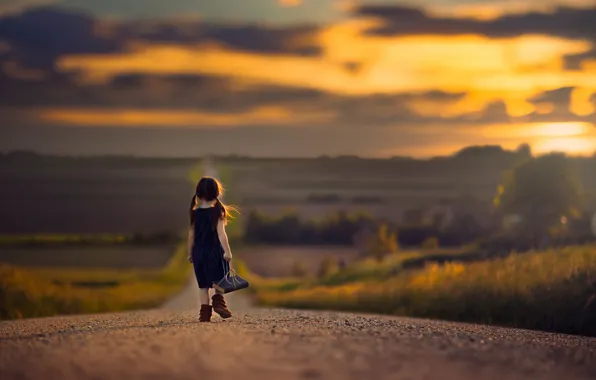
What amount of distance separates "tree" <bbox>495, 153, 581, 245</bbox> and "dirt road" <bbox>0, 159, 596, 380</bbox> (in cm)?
4922

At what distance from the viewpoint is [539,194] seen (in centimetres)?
6244

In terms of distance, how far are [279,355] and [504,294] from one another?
12.6 meters

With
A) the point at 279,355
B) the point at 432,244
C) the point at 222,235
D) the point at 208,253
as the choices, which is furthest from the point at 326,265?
the point at 279,355

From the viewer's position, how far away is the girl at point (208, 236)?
51.6 ft

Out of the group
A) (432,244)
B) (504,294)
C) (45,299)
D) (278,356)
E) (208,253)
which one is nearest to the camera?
(278,356)

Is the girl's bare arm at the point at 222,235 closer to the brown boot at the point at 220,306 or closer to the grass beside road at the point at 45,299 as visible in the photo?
the brown boot at the point at 220,306

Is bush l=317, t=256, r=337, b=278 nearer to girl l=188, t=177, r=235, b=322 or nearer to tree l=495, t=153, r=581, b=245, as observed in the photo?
tree l=495, t=153, r=581, b=245

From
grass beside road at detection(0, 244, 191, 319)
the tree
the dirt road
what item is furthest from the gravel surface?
the tree

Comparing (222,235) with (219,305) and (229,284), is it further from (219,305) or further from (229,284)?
(219,305)

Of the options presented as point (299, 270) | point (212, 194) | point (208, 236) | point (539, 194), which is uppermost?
point (539, 194)

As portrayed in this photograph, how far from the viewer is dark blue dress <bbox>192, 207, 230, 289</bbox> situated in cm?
1581

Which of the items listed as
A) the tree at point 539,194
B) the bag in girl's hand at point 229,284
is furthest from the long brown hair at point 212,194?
the tree at point 539,194

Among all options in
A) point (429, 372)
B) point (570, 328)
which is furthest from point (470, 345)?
point (570, 328)

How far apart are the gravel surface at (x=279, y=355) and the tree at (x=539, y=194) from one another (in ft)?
162
